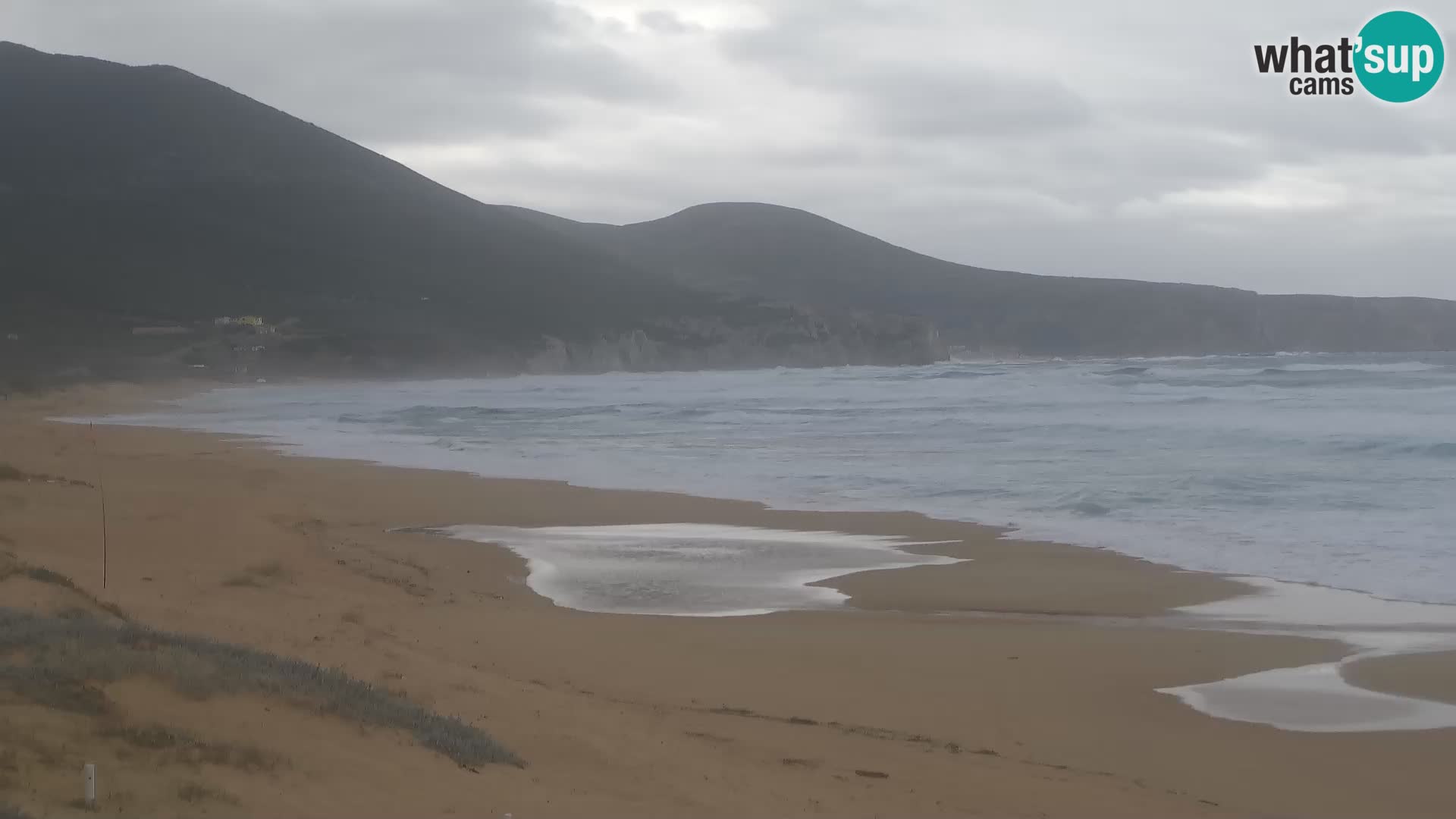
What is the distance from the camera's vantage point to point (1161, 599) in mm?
9688

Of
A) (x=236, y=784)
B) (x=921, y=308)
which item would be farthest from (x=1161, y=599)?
(x=921, y=308)

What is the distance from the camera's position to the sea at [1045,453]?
12555 millimetres

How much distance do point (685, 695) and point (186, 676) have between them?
2.81 m

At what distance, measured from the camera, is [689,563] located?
1143cm

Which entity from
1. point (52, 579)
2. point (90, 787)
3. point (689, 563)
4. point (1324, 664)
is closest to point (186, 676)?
point (90, 787)

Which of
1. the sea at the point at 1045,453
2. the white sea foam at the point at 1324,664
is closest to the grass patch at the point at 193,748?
the white sea foam at the point at 1324,664

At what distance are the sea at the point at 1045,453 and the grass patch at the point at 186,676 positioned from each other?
4.64 meters

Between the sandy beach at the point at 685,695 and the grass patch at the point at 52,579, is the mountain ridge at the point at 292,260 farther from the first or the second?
the grass patch at the point at 52,579

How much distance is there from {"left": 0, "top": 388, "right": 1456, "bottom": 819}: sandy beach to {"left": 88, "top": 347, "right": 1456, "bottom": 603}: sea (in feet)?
5.44

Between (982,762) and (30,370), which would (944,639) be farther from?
(30,370)

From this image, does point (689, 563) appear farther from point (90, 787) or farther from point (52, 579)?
point (90, 787)

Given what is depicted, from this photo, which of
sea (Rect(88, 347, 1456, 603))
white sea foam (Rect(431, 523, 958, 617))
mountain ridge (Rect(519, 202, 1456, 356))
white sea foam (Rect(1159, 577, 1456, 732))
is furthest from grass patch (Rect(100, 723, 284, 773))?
mountain ridge (Rect(519, 202, 1456, 356))

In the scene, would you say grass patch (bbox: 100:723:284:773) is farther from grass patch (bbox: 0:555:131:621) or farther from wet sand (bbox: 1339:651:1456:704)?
wet sand (bbox: 1339:651:1456:704)

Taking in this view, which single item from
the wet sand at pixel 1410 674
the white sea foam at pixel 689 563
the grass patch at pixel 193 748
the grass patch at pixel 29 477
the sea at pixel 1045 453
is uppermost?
the grass patch at pixel 29 477
